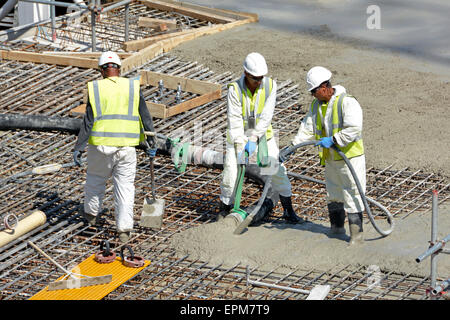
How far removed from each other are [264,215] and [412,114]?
3.21 metres

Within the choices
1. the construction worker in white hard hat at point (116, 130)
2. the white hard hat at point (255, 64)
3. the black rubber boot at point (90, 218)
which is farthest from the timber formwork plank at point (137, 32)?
the white hard hat at point (255, 64)

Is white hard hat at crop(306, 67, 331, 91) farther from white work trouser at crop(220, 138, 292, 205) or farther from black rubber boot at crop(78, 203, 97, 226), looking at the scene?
black rubber boot at crop(78, 203, 97, 226)

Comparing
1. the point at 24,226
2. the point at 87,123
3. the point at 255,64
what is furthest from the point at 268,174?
the point at 24,226

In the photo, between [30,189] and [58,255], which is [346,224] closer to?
[58,255]

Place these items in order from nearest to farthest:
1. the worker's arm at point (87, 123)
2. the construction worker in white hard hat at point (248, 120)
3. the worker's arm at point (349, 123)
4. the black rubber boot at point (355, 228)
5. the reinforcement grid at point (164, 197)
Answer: the reinforcement grid at point (164, 197), the worker's arm at point (349, 123), the black rubber boot at point (355, 228), the worker's arm at point (87, 123), the construction worker in white hard hat at point (248, 120)

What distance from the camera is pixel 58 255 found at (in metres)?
7.71

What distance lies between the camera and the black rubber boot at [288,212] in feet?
27.2

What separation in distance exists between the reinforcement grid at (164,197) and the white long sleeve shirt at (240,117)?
1.01 m

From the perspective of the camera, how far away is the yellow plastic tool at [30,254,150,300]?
6.89 meters

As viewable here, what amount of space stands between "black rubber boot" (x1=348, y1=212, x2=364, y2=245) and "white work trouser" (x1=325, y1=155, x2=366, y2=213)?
5 centimetres

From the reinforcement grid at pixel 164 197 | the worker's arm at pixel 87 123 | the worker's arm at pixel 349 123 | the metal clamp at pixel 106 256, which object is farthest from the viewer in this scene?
the worker's arm at pixel 87 123

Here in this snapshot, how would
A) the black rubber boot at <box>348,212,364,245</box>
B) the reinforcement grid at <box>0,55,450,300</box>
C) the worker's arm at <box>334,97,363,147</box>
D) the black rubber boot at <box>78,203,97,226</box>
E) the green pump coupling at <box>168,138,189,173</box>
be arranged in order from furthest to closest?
1. the green pump coupling at <box>168,138,189,173</box>
2. the black rubber boot at <box>78,203,97,226</box>
3. the black rubber boot at <box>348,212,364,245</box>
4. the worker's arm at <box>334,97,363,147</box>
5. the reinforcement grid at <box>0,55,450,300</box>

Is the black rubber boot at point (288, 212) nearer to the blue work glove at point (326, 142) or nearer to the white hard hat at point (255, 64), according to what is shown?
the blue work glove at point (326, 142)

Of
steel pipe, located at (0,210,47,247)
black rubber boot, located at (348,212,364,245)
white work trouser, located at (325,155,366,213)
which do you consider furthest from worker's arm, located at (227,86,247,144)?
steel pipe, located at (0,210,47,247)
